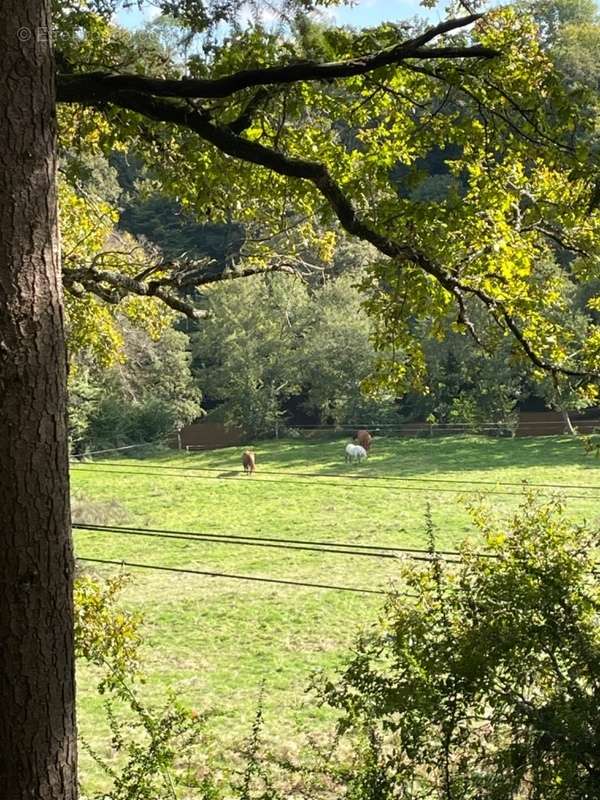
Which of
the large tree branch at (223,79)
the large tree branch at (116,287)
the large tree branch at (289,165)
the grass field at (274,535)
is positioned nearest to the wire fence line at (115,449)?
the grass field at (274,535)

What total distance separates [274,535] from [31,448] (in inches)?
617

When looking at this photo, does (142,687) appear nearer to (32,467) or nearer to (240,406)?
(32,467)

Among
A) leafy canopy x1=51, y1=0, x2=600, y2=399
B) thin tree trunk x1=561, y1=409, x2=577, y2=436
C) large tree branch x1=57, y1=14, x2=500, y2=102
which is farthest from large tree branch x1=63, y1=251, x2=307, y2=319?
thin tree trunk x1=561, y1=409, x2=577, y2=436

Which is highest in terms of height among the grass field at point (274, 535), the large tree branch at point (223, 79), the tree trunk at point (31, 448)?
the large tree branch at point (223, 79)

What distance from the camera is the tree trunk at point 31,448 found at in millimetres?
1698

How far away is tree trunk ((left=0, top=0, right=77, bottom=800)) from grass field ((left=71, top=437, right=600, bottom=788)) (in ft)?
8.63

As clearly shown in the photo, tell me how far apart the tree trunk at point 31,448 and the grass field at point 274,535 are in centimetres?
263

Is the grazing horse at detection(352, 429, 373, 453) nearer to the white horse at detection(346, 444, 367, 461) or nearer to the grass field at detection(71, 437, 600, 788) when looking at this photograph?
the grass field at detection(71, 437, 600, 788)

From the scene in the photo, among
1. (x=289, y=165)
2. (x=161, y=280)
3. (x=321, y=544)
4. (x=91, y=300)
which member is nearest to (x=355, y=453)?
(x=321, y=544)

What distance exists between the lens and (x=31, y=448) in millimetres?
1726

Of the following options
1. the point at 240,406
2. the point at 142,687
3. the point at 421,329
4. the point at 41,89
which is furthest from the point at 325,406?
the point at 41,89

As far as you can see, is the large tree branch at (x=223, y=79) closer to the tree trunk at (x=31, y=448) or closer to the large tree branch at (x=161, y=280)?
the tree trunk at (x=31, y=448)

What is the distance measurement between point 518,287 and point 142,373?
2631 centimetres

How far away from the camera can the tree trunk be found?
5.57ft
